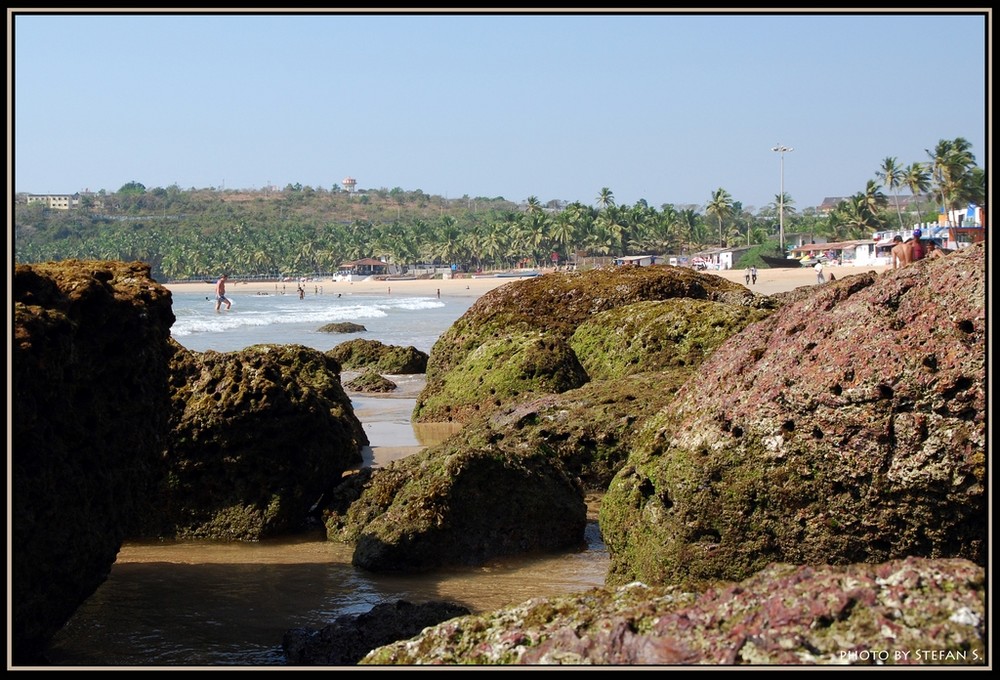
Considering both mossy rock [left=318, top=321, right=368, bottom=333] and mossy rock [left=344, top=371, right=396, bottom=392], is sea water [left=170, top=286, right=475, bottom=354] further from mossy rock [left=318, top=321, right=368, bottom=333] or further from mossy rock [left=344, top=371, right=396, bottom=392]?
mossy rock [left=344, top=371, right=396, bottom=392]

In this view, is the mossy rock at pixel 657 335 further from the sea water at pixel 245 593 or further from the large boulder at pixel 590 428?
the sea water at pixel 245 593

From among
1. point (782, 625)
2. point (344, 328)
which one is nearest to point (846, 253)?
point (344, 328)

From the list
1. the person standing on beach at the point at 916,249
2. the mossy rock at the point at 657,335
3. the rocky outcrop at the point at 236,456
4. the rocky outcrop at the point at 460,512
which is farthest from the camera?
the mossy rock at the point at 657,335

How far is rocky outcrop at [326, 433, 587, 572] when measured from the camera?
7668 millimetres

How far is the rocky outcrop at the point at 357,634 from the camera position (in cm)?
543

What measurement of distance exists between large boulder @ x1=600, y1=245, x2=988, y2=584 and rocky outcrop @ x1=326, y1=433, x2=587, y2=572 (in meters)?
1.74

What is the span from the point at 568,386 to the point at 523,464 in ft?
12.7

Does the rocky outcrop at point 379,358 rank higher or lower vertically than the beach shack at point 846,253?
lower

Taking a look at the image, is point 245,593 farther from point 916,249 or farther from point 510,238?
point 510,238

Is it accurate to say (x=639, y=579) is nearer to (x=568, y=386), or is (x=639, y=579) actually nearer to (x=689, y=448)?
→ (x=689, y=448)

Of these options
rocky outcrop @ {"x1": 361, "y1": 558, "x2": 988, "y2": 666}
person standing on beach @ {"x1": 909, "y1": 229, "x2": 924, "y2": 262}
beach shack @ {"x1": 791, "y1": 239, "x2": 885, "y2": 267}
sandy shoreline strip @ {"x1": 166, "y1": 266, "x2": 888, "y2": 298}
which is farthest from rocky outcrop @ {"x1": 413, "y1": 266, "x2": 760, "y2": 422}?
beach shack @ {"x1": 791, "y1": 239, "x2": 885, "y2": 267}

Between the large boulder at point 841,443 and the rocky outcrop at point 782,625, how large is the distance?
1.78 m

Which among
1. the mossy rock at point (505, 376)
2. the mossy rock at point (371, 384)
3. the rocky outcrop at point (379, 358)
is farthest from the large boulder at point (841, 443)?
the rocky outcrop at point (379, 358)

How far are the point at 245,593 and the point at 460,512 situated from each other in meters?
1.63
